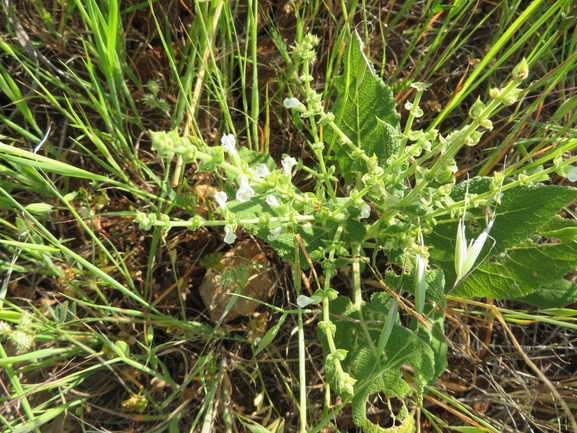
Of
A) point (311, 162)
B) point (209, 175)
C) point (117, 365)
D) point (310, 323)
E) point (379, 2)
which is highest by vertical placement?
point (379, 2)

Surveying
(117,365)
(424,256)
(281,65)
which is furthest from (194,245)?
(424,256)

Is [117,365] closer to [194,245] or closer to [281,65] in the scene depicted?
[194,245]

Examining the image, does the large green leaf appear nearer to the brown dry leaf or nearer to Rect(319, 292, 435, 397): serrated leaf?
Rect(319, 292, 435, 397): serrated leaf

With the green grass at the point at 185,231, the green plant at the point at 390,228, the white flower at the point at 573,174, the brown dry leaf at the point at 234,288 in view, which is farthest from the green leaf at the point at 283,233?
the white flower at the point at 573,174

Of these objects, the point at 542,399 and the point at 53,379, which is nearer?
the point at 53,379

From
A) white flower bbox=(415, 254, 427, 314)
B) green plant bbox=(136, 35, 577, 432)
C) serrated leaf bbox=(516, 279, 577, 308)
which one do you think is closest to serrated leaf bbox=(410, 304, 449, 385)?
green plant bbox=(136, 35, 577, 432)

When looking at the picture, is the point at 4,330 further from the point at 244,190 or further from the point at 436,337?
the point at 436,337
